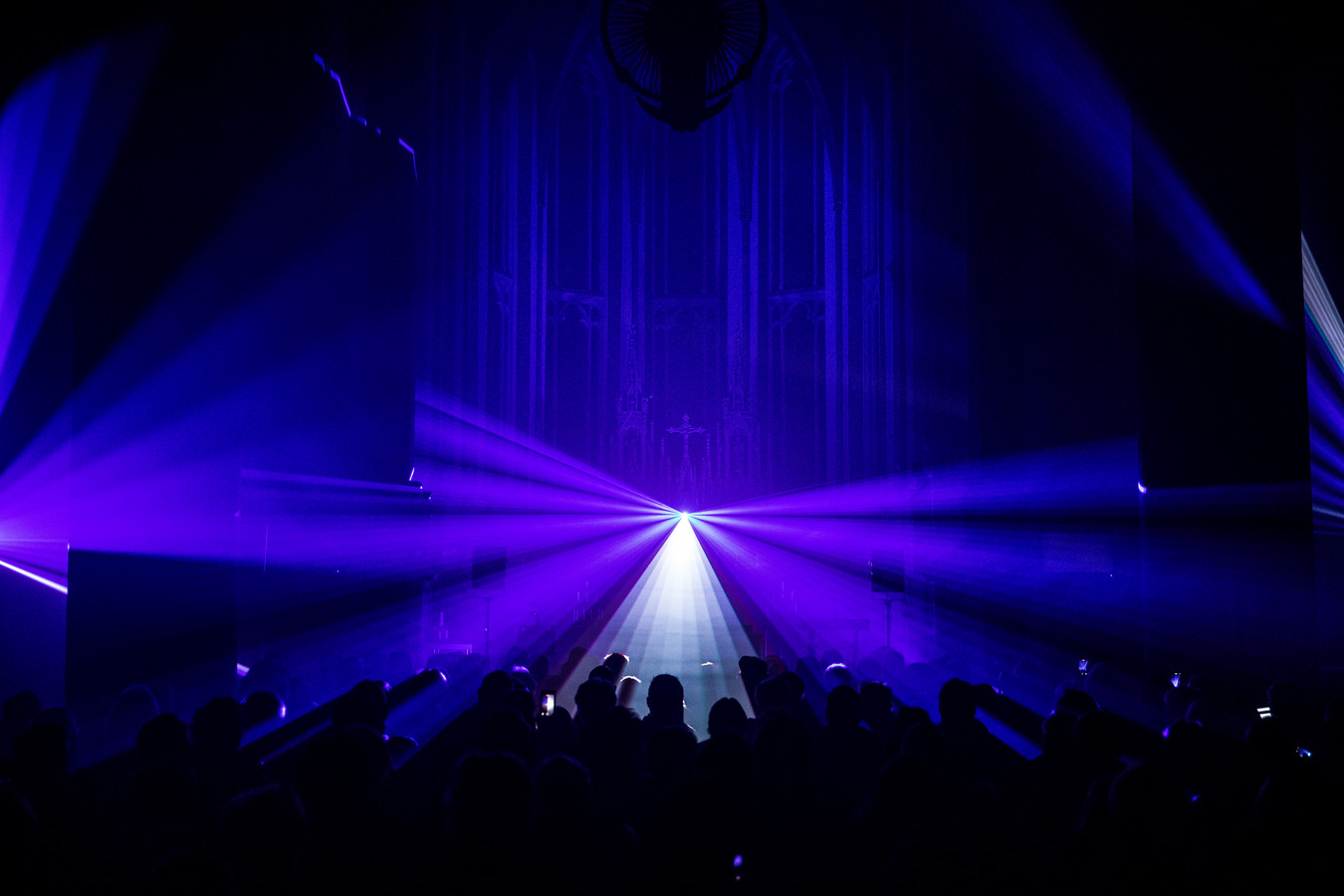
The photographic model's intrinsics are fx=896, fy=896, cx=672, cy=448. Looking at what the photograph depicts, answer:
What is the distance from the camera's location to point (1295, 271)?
5219 mm

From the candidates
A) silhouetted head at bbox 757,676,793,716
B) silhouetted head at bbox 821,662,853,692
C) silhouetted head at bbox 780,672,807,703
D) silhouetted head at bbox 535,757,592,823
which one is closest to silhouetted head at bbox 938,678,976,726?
silhouetted head at bbox 757,676,793,716

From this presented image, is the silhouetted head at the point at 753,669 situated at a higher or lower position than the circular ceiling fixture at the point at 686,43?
lower

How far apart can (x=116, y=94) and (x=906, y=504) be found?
38.9 ft

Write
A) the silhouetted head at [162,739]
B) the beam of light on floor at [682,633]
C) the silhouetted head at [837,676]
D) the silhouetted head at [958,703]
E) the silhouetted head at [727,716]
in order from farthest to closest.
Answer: the beam of light on floor at [682,633]
the silhouetted head at [837,676]
the silhouetted head at [727,716]
the silhouetted head at [958,703]
the silhouetted head at [162,739]

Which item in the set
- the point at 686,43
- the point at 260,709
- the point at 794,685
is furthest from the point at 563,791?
the point at 686,43

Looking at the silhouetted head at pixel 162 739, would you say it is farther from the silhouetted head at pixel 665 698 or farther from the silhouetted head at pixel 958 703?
the silhouetted head at pixel 958 703

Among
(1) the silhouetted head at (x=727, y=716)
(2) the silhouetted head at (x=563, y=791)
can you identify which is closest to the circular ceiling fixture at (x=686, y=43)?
(1) the silhouetted head at (x=727, y=716)

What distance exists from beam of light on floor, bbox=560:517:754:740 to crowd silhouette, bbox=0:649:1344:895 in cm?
351

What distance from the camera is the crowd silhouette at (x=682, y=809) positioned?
7.75 ft

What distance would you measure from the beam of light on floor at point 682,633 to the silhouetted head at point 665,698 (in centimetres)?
267

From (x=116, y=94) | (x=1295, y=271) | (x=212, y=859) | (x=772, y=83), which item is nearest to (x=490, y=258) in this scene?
(x=772, y=83)

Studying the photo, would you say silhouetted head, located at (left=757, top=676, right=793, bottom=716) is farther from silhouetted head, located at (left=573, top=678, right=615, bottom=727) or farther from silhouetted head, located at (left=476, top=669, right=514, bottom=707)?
silhouetted head, located at (left=476, top=669, right=514, bottom=707)

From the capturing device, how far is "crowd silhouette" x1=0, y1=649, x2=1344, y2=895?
2363 millimetres

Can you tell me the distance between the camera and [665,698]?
14.0 ft
